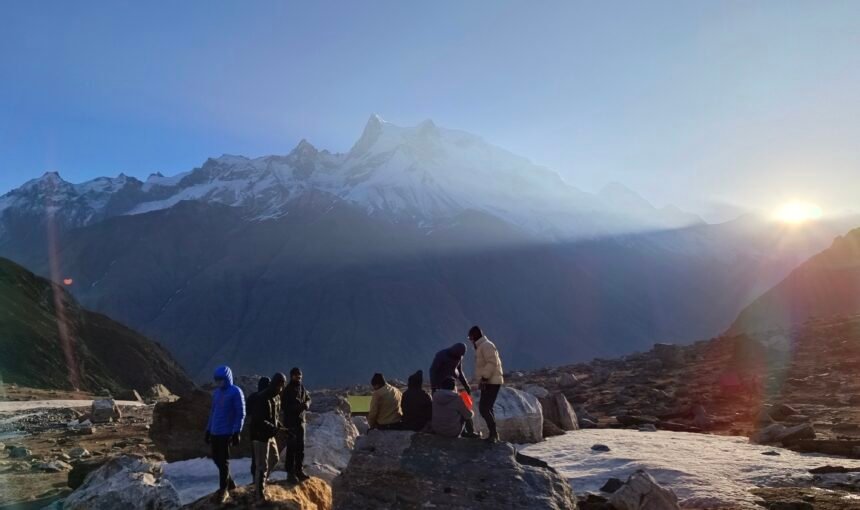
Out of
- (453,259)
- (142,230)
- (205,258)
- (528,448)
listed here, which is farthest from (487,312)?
(528,448)

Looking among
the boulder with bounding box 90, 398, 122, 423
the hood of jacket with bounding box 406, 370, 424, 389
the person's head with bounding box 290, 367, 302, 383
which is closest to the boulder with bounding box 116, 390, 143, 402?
the boulder with bounding box 90, 398, 122, 423

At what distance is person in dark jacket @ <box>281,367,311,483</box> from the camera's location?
10.9 m

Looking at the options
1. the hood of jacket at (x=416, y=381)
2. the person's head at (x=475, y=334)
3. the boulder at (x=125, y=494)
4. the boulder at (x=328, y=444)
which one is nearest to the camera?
the hood of jacket at (x=416, y=381)

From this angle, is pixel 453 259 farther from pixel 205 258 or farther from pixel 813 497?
pixel 813 497

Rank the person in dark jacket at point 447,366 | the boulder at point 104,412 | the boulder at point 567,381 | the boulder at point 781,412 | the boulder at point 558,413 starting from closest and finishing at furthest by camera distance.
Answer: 1. the person in dark jacket at point 447,366
2. the boulder at point 781,412
3. the boulder at point 558,413
4. the boulder at point 104,412
5. the boulder at point 567,381

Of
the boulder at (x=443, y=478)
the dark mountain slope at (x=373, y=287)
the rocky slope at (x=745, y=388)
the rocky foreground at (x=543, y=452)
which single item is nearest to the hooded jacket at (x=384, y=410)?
the rocky foreground at (x=543, y=452)

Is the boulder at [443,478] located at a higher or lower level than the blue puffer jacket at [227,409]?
lower

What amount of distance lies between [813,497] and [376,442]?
798 centimetres

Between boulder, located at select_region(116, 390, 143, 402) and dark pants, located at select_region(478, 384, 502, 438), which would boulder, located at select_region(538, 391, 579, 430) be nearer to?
dark pants, located at select_region(478, 384, 502, 438)

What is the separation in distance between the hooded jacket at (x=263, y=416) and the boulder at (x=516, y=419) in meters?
8.23

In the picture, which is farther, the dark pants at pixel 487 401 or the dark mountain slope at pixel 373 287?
the dark mountain slope at pixel 373 287

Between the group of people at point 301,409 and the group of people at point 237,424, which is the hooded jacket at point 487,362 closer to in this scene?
the group of people at point 301,409

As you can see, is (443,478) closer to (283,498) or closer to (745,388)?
(283,498)

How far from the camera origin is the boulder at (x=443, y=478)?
29.4ft
